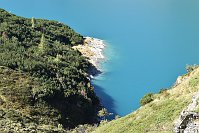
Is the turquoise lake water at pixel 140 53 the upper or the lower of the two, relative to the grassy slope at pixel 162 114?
upper

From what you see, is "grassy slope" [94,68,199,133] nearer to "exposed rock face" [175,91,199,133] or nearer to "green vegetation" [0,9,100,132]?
"exposed rock face" [175,91,199,133]

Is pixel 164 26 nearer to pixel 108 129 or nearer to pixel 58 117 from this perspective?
pixel 58 117

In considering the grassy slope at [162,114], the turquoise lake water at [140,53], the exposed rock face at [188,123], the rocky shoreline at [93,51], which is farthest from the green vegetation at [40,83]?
the exposed rock face at [188,123]

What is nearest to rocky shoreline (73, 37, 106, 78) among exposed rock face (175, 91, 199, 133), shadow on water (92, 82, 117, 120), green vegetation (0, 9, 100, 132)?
green vegetation (0, 9, 100, 132)

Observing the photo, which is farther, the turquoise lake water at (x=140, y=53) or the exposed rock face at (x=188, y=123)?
the turquoise lake water at (x=140, y=53)

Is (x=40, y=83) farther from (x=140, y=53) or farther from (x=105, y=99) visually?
(x=140, y=53)

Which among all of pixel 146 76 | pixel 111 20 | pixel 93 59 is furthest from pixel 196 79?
pixel 111 20

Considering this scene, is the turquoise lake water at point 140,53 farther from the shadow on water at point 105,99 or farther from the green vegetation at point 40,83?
the green vegetation at point 40,83
